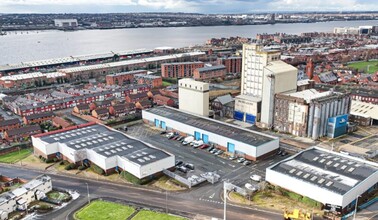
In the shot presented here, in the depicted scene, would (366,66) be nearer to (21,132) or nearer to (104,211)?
(21,132)

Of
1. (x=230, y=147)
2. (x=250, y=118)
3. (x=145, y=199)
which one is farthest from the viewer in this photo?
(x=250, y=118)

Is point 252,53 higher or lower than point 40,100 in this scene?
higher

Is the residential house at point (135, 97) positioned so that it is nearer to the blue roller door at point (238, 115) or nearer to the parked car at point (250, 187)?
the blue roller door at point (238, 115)

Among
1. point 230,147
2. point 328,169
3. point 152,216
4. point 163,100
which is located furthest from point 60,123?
point 328,169

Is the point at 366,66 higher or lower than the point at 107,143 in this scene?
higher

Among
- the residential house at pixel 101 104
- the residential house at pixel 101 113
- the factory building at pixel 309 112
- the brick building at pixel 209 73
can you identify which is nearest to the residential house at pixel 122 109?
the residential house at pixel 101 113

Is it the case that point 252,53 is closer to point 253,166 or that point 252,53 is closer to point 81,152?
point 253,166

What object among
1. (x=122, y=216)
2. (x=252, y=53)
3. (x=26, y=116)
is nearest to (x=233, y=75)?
(x=252, y=53)
